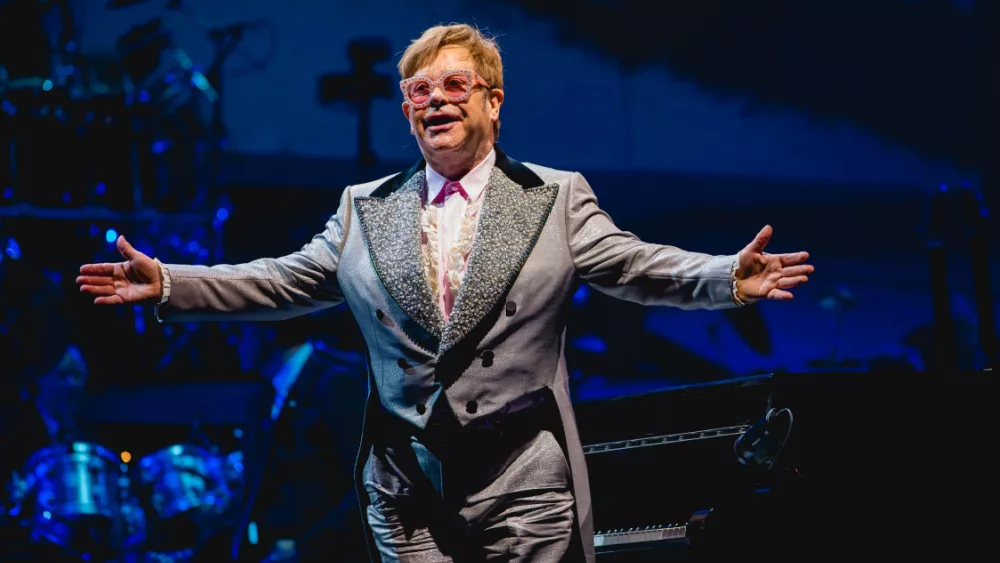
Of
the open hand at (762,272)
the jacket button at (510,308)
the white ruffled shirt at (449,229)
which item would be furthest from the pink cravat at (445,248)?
the open hand at (762,272)

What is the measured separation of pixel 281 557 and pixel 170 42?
2899mm

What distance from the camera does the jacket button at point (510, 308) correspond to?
2.06 meters

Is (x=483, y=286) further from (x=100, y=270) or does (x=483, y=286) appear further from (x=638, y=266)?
(x=100, y=270)

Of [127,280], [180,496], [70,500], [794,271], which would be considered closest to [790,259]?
[794,271]

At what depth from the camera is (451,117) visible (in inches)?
86.9

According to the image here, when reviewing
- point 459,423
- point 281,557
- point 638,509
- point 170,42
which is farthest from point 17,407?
point 459,423

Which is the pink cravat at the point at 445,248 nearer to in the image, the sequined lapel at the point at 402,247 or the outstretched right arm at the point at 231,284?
the sequined lapel at the point at 402,247

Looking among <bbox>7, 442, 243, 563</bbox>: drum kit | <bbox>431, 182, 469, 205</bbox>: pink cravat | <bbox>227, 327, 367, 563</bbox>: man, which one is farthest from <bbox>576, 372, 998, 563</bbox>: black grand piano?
<bbox>7, 442, 243, 563</bbox>: drum kit

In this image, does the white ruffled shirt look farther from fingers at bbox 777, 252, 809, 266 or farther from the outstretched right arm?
fingers at bbox 777, 252, 809, 266

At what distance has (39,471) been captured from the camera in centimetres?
487

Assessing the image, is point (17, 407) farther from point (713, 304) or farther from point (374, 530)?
point (713, 304)

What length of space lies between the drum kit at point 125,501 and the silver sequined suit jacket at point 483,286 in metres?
2.97

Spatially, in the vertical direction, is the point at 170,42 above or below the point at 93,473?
above

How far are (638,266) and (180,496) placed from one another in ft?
Result: 11.9
